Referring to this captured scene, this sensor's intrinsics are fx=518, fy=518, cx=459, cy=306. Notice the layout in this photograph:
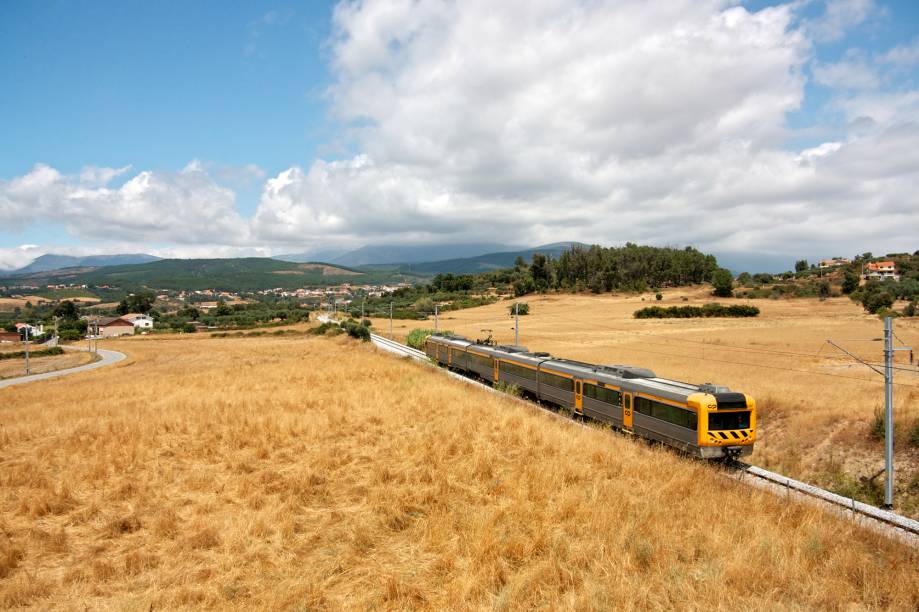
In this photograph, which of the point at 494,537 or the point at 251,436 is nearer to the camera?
the point at 494,537

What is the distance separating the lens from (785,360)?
43531 mm

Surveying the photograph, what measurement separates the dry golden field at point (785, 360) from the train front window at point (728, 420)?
4143 millimetres

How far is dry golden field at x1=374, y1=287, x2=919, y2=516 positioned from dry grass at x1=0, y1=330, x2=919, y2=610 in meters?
8.29

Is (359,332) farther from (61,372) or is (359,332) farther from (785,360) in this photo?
(785,360)

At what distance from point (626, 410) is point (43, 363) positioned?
78.0 meters

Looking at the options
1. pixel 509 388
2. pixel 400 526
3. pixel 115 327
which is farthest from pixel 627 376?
pixel 115 327

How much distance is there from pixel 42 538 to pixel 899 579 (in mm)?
15702

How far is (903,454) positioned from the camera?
18.8m

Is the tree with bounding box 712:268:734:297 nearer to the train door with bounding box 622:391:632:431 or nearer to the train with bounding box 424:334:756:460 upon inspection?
the train with bounding box 424:334:756:460

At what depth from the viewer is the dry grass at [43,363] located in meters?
59.4

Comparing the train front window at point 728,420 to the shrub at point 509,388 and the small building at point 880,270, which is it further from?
the small building at point 880,270

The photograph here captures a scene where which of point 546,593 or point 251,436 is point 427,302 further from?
point 546,593

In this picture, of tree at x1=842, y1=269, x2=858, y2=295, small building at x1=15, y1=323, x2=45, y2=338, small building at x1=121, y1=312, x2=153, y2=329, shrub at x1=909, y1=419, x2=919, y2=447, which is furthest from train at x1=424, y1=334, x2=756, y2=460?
small building at x1=121, y1=312, x2=153, y2=329

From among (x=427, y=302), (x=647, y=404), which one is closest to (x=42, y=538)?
(x=647, y=404)
